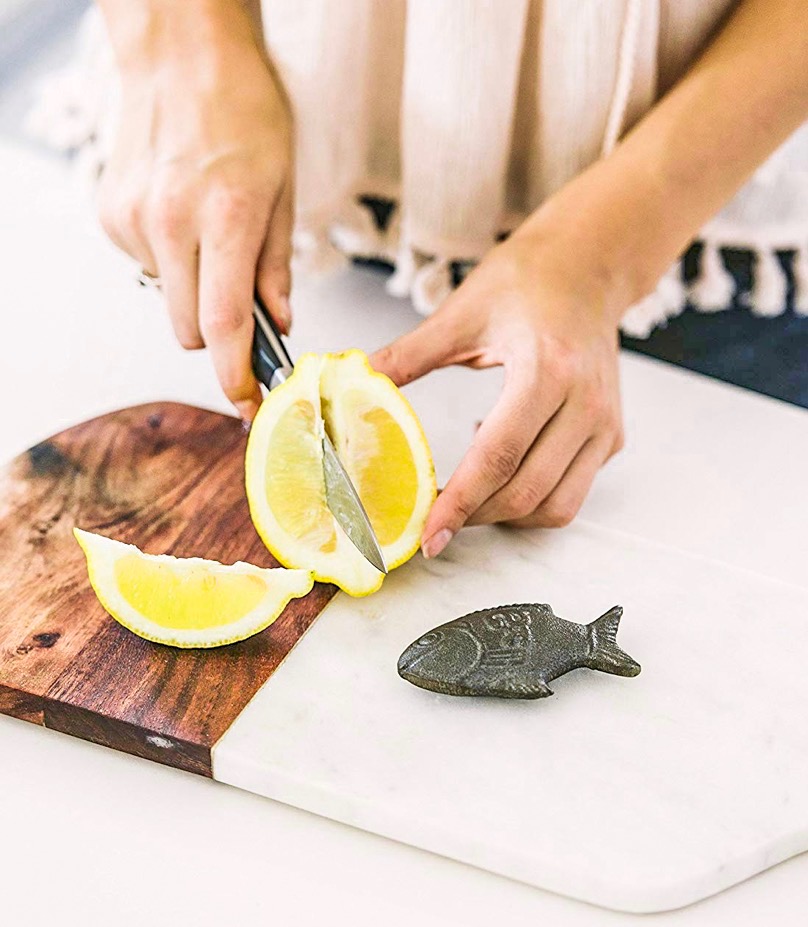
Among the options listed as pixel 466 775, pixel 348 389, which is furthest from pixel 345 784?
pixel 348 389

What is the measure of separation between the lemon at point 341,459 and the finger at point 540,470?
0.06 m

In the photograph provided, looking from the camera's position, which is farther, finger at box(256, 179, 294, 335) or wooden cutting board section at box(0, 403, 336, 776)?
finger at box(256, 179, 294, 335)

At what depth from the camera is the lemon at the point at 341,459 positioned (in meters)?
0.92

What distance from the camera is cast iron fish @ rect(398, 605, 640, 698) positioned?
2.68ft

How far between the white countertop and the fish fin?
16cm

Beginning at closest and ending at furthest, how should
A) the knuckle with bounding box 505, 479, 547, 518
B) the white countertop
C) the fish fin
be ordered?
the white countertop < the fish fin < the knuckle with bounding box 505, 479, 547, 518

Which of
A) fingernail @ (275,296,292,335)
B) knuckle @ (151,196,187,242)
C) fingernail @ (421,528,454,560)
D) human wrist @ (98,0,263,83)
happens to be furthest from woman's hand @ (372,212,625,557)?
human wrist @ (98,0,263,83)

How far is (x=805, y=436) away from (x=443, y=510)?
1.42 feet

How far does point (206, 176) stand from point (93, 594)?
0.39 metres

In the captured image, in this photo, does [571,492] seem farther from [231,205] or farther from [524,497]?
[231,205]

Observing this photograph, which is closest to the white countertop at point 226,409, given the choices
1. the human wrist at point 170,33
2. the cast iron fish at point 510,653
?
the cast iron fish at point 510,653

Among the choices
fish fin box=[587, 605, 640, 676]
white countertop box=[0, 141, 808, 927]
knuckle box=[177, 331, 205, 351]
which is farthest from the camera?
knuckle box=[177, 331, 205, 351]

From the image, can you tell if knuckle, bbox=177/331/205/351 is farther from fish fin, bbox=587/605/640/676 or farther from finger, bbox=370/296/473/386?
fish fin, bbox=587/605/640/676

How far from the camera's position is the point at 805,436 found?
3.80ft
